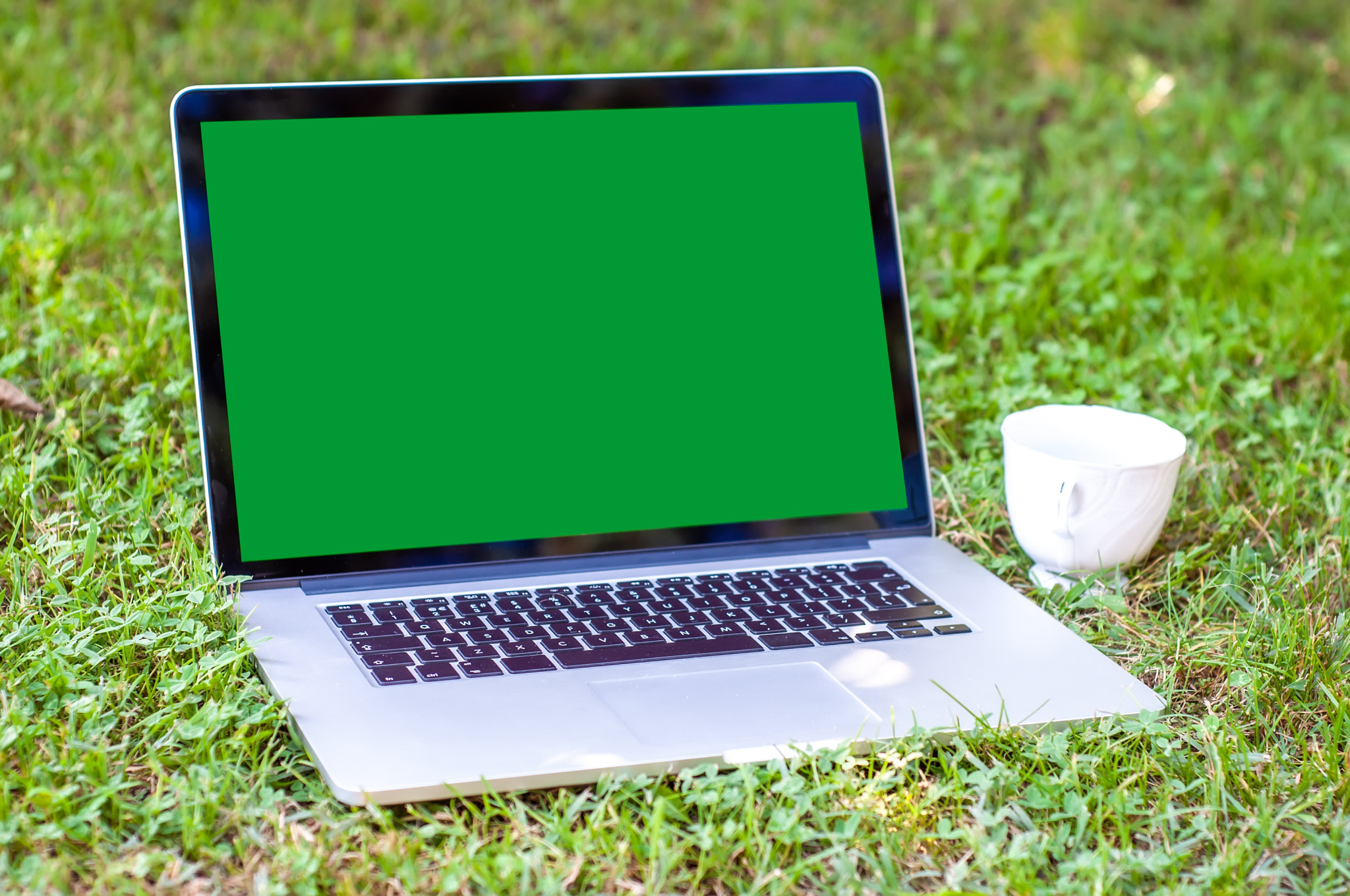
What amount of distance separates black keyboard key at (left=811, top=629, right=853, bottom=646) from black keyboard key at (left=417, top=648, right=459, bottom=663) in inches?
17.5

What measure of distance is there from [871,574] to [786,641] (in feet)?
0.80

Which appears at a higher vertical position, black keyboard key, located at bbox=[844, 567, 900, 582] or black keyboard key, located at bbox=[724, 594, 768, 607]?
black keyboard key, located at bbox=[724, 594, 768, 607]

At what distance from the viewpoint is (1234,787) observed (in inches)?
58.6

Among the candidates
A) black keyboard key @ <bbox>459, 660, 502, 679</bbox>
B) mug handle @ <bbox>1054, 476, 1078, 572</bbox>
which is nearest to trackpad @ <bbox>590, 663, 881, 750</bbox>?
black keyboard key @ <bbox>459, 660, 502, 679</bbox>

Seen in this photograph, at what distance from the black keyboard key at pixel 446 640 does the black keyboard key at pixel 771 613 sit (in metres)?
0.37

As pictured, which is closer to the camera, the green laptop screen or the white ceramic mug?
the green laptop screen

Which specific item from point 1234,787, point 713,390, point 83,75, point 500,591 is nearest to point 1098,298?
point 713,390

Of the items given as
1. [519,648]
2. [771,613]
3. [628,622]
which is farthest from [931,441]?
[519,648]

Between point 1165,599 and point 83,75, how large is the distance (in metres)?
2.71

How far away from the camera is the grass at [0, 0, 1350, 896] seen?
1.34m

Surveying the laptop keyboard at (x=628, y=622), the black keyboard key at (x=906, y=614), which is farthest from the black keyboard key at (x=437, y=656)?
the black keyboard key at (x=906, y=614)

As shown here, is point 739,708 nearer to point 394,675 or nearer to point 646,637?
point 646,637

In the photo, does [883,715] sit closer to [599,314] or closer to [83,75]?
[599,314]

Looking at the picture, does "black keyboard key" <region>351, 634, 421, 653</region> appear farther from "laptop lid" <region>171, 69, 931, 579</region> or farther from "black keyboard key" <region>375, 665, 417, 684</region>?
"laptop lid" <region>171, 69, 931, 579</region>
